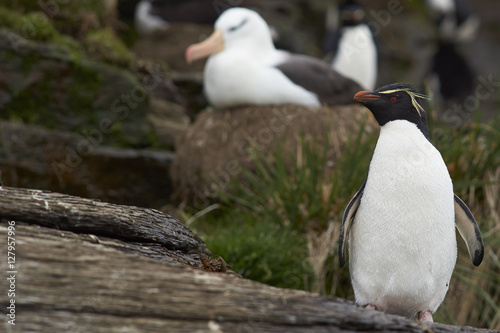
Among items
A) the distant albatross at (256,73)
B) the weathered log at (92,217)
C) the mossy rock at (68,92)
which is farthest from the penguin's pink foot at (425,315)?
the mossy rock at (68,92)

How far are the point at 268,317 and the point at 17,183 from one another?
4860mm

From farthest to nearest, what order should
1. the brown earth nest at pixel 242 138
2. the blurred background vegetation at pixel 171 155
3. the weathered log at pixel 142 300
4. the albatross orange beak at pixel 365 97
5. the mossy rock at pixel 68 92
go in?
the mossy rock at pixel 68 92 < the brown earth nest at pixel 242 138 < the blurred background vegetation at pixel 171 155 < the albatross orange beak at pixel 365 97 < the weathered log at pixel 142 300

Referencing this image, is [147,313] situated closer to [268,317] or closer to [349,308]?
[268,317]

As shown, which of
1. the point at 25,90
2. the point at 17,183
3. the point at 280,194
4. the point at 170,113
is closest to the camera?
the point at 280,194

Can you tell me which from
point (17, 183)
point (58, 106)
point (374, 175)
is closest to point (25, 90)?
point (58, 106)

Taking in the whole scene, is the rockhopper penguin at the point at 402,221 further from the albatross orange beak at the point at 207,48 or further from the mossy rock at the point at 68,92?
the mossy rock at the point at 68,92

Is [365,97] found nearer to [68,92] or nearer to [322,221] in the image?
[322,221]

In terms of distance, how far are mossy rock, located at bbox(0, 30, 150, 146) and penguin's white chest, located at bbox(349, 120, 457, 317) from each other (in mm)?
4513

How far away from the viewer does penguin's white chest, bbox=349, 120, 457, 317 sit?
339cm

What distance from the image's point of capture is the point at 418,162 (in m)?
3.51

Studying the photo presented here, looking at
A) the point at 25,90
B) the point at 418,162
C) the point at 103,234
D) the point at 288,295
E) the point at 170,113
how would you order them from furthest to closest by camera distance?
the point at 170,113 → the point at 25,90 → the point at 418,162 → the point at 103,234 → the point at 288,295

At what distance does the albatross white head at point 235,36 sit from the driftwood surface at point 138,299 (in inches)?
186

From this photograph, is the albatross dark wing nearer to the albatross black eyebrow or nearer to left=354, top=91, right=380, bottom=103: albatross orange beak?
the albatross black eyebrow

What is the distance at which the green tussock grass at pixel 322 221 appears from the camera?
5090 mm
